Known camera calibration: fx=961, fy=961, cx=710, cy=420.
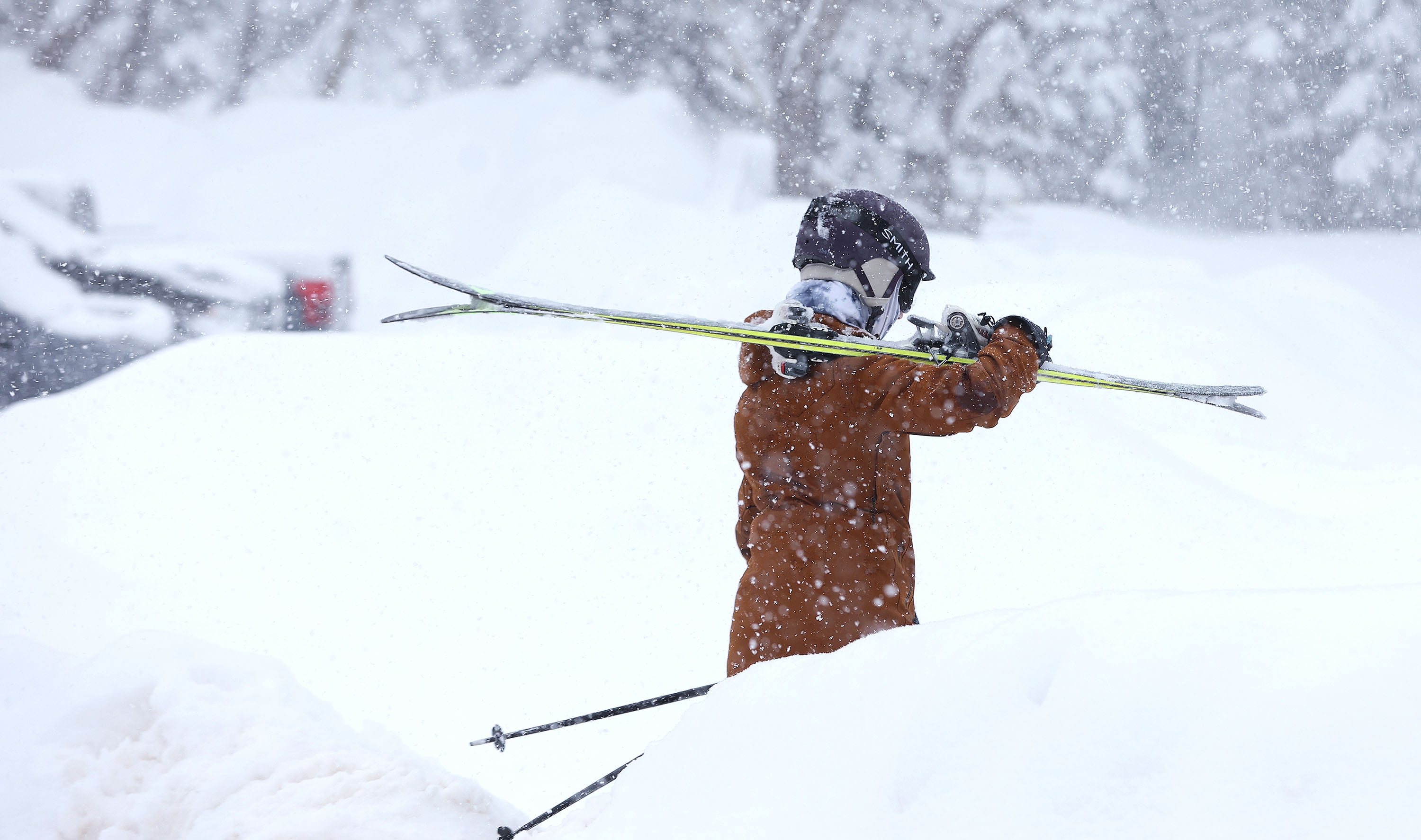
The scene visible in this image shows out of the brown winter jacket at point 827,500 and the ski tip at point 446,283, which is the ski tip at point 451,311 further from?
the brown winter jacket at point 827,500

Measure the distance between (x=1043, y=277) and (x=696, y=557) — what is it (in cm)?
939

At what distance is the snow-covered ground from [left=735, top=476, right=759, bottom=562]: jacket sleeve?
733 mm

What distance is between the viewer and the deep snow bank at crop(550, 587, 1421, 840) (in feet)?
3.09

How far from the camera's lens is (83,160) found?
17.4m

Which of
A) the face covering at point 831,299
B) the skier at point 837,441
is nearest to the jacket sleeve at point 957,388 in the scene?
the skier at point 837,441

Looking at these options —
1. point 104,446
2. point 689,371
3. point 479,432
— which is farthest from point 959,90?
point 104,446

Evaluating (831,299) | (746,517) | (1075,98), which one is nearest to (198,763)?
(746,517)

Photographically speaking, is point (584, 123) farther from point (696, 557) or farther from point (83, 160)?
point (696, 557)

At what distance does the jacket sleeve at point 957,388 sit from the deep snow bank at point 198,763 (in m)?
1.43

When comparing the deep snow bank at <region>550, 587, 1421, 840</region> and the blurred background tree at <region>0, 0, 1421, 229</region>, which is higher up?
the blurred background tree at <region>0, 0, 1421, 229</region>

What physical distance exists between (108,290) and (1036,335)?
411 inches

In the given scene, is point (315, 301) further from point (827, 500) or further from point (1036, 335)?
point (1036, 335)

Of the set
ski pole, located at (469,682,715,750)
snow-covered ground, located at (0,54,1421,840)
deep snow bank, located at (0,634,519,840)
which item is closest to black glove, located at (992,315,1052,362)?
snow-covered ground, located at (0,54,1421,840)

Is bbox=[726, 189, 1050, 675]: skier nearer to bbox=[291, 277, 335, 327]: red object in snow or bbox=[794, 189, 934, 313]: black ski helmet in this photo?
bbox=[794, 189, 934, 313]: black ski helmet
